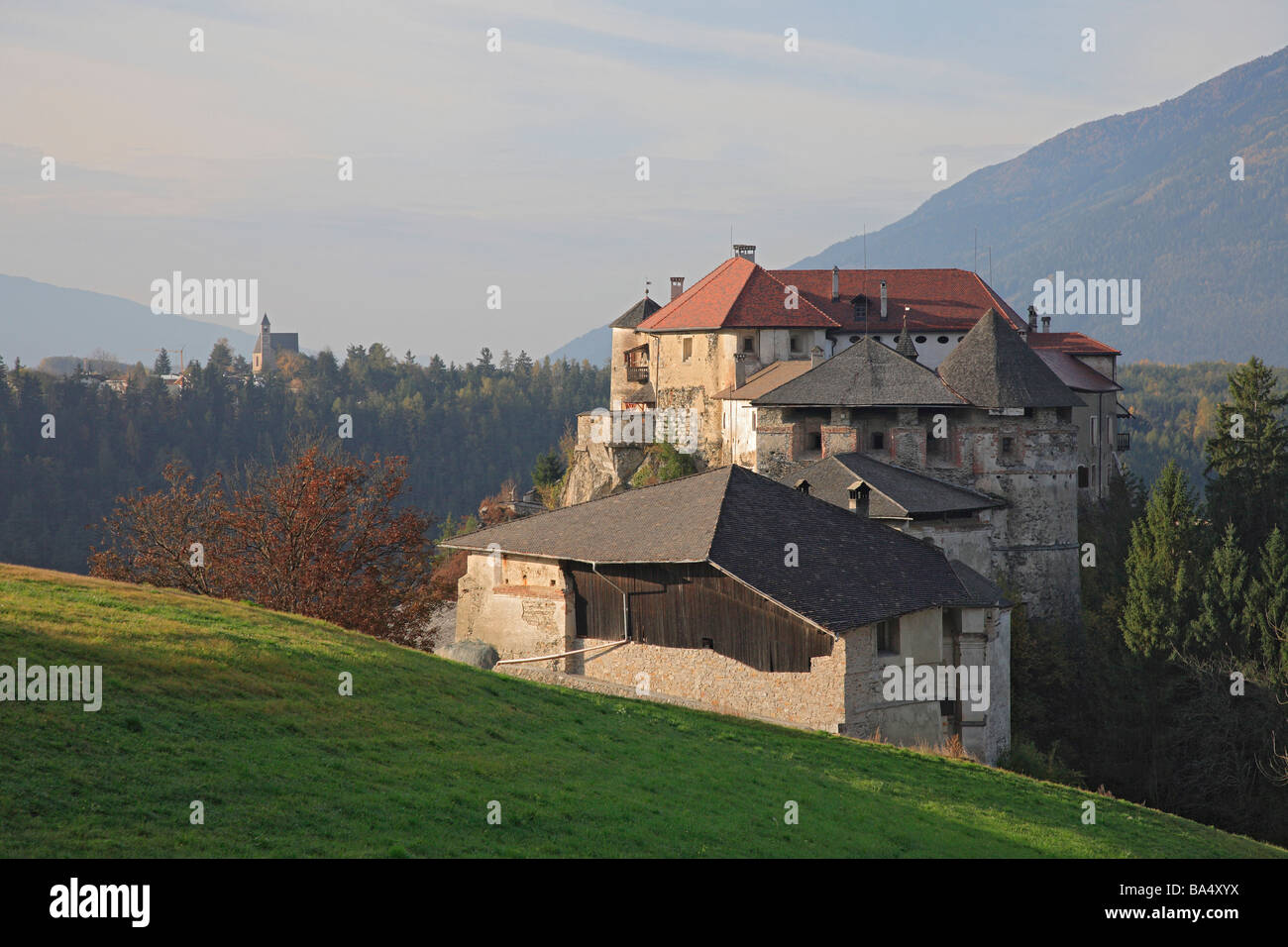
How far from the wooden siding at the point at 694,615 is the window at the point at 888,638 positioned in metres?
2.16

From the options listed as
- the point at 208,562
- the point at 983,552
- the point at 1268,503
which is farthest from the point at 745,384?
the point at 208,562

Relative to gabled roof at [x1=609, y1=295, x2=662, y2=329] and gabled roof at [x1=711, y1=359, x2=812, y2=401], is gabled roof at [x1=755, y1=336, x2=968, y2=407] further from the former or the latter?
gabled roof at [x1=609, y1=295, x2=662, y2=329]

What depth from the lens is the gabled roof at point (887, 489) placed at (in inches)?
1587

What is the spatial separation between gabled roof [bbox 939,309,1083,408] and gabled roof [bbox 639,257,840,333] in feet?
39.6

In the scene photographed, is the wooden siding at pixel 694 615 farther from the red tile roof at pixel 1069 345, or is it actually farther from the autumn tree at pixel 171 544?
the red tile roof at pixel 1069 345

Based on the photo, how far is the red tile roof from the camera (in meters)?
68.4

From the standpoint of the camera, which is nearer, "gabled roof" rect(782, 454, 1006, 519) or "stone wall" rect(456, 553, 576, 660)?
"stone wall" rect(456, 553, 576, 660)

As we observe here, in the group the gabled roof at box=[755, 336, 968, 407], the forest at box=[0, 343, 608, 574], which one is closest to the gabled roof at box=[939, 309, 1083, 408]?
the gabled roof at box=[755, 336, 968, 407]

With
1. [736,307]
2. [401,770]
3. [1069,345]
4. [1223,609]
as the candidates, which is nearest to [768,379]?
[736,307]

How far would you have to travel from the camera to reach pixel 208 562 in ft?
124

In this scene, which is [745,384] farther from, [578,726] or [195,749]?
[195,749]

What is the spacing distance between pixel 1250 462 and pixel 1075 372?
9464mm
